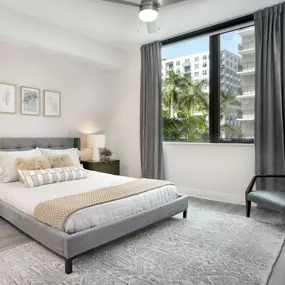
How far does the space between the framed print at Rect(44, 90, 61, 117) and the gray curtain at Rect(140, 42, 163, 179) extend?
162 centimetres

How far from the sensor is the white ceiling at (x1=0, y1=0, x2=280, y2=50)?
346 centimetres

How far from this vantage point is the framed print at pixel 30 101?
425cm

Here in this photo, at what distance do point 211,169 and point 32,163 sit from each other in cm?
288

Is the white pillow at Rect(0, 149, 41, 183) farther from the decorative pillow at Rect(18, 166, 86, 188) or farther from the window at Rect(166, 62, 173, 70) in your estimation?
the window at Rect(166, 62, 173, 70)

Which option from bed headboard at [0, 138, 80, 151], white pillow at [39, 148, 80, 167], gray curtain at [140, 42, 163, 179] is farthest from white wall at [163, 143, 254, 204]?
bed headboard at [0, 138, 80, 151]

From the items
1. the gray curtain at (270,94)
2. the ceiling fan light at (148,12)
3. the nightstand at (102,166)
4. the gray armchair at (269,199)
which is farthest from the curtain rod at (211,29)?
the nightstand at (102,166)

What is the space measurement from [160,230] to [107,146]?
10.4ft

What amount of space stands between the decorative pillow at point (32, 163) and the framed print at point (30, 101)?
1132 mm

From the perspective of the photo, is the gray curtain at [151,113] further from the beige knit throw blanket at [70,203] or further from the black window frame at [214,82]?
the beige knit throw blanket at [70,203]

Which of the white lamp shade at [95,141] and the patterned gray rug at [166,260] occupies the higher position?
the white lamp shade at [95,141]

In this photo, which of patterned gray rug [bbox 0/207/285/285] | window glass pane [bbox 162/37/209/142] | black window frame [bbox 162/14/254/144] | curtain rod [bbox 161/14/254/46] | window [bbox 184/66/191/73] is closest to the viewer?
patterned gray rug [bbox 0/207/285/285]

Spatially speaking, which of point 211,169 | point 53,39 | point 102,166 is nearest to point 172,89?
point 211,169

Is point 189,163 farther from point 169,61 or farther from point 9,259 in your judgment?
point 9,259

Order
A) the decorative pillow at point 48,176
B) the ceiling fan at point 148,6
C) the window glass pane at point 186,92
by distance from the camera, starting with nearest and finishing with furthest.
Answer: the ceiling fan at point 148,6
the decorative pillow at point 48,176
the window glass pane at point 186,92
